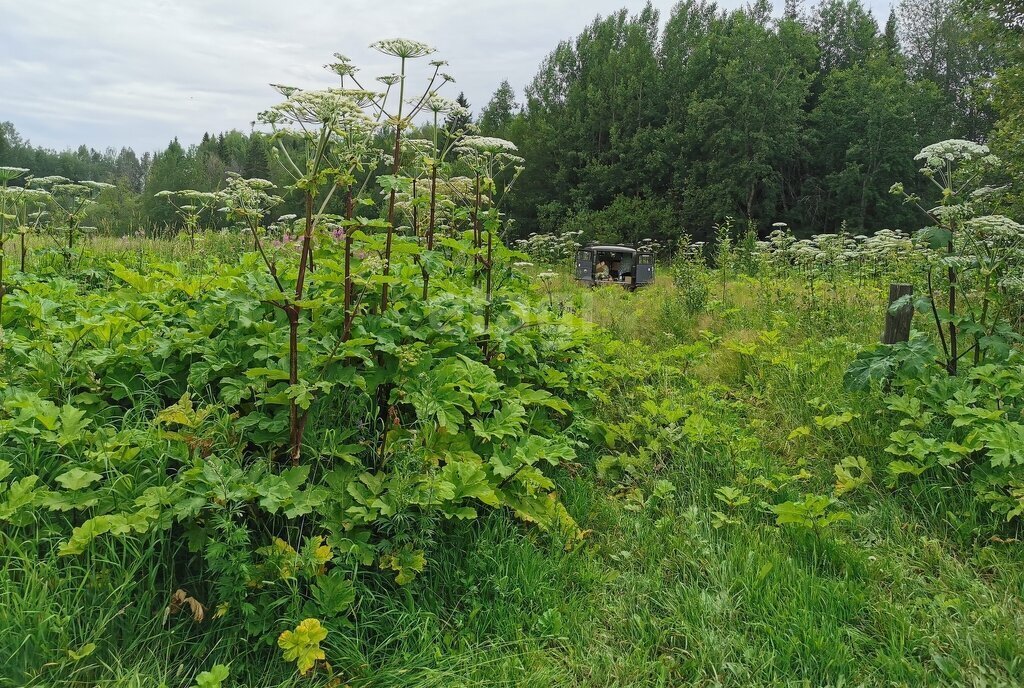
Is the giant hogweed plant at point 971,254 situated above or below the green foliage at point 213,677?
above

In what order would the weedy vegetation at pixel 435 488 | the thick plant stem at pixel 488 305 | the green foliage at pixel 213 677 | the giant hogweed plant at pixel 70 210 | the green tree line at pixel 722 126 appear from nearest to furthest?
the green foliage at pixel 213 677, the weedy vegetation at pixel 435 488, the thick plant stem at pixel 488 305, the giant hogweed plant at pixel 70 210, the green tree line at pixel 722 126

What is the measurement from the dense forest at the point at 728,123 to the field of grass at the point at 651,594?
28.5 metres

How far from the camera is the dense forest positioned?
3111cm

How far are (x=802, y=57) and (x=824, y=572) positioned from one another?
40.2 m

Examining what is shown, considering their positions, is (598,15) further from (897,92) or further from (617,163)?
(897,92)

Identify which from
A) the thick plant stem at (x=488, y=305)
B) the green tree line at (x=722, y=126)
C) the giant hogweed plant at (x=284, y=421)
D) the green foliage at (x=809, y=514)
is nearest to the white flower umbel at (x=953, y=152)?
the green foliage at (x=809, y=514)

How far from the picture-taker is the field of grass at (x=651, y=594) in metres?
1.90

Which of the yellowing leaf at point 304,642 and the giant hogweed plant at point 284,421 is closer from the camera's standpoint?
the yellowing leaf at point 304,642

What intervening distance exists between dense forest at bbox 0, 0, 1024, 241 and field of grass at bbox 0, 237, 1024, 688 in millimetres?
28499

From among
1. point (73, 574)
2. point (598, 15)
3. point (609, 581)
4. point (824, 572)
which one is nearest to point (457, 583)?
point (609, 581)

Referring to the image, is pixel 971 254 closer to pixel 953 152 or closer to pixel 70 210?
pixel 953 152

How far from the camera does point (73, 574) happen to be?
196 centimetres

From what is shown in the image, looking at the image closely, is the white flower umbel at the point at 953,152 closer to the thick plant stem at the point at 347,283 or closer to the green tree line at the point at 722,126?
the thick plant stem at the point at 347,283

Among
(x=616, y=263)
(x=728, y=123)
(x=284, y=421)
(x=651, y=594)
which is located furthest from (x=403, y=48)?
(x=728, y=123)
